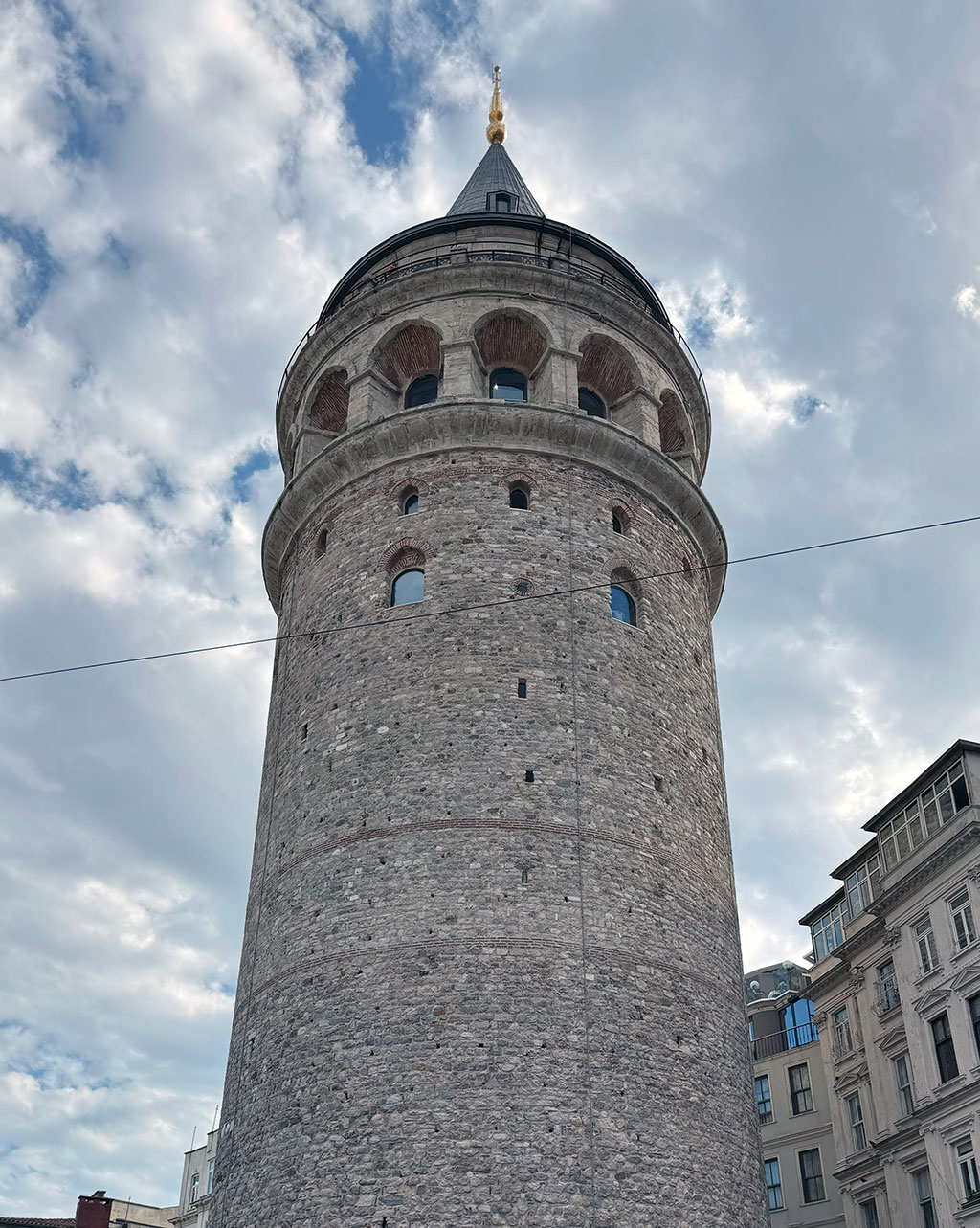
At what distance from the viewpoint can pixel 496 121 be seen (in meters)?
33.2

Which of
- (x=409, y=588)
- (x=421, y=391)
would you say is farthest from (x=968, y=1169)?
(x=421, y=391)

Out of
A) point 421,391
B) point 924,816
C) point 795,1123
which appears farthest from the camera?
point 795,1123

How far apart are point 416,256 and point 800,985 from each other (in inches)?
1049

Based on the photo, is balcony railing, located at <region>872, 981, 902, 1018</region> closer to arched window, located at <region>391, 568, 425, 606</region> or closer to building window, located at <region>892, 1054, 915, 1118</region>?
building window, located at <region>892, 1054, 915, 1118</region>

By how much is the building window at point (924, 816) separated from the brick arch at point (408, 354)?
43.8 ft

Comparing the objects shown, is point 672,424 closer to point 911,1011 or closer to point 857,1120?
point 911,1011

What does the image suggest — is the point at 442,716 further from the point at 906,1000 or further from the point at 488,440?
the point at 906,1000

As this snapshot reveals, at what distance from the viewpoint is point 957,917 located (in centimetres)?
2391

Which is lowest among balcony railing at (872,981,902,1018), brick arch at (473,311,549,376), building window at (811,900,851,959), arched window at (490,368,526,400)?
balcony railing at (872,981,902,1018)

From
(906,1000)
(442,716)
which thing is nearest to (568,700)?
(442,716)

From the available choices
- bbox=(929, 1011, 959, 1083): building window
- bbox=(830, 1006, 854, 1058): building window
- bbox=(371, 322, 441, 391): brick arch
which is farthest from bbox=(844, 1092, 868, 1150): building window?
bbox=(371, 322, 441, 391): brick arch

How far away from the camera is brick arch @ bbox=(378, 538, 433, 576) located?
21500 millimetres

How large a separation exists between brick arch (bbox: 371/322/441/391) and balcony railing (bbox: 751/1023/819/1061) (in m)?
20.7

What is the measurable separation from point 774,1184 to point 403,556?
20552mm
